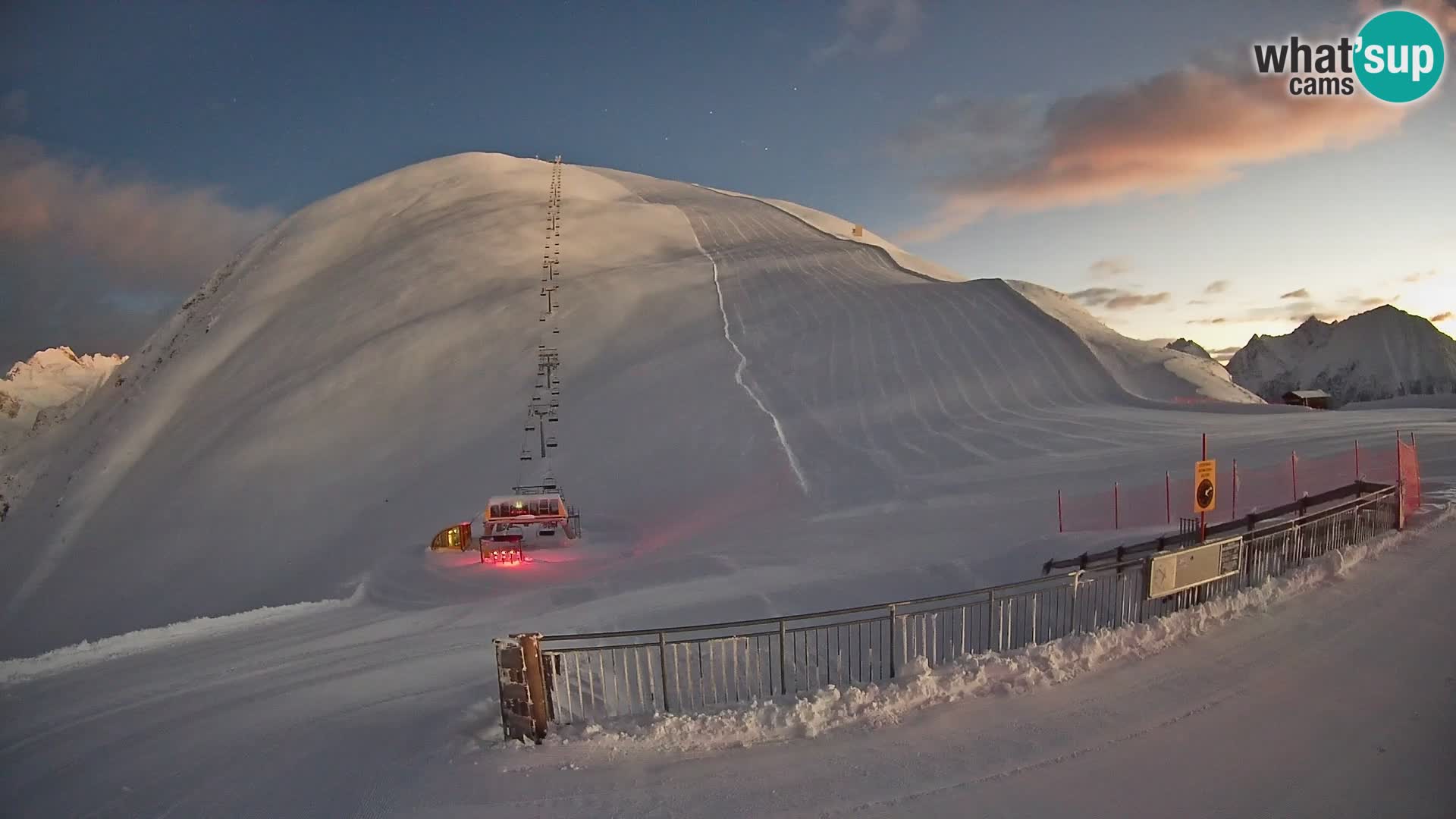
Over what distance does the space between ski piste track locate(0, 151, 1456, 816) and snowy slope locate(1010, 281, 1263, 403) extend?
1.64m

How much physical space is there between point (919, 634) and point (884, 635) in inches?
26.1

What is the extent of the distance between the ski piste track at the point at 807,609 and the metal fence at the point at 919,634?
0.65 metres

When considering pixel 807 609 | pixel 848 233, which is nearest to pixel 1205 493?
pixel 807 609

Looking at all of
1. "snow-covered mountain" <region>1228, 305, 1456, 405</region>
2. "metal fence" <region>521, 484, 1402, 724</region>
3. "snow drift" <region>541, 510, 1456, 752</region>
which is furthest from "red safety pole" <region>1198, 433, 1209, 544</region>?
"snow-covered mountain" <region>1228, 305, 1456, 405</region>

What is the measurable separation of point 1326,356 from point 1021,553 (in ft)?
749

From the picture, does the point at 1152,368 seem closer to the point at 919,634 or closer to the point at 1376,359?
the point at 919,634

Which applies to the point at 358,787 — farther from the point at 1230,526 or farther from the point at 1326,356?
the point at 1326,356

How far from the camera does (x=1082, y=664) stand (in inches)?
273

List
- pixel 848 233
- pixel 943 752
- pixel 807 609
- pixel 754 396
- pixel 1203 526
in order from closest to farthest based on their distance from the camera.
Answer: pixel 943 752 < pixel 1203 526 < pixel 807 609 < pixel 754 396 < pixel 848 233

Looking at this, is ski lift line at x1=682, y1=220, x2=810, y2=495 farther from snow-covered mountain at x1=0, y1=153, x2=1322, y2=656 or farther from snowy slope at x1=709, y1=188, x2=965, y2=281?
snowy slope at x1=709, y1=188, x2=965, y2=281

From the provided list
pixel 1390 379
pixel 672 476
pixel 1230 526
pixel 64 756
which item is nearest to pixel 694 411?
pixel 672 476

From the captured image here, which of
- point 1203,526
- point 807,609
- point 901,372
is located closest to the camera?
point 1203,526

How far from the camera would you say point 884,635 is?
444 inches

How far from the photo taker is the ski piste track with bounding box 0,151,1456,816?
539 cm
